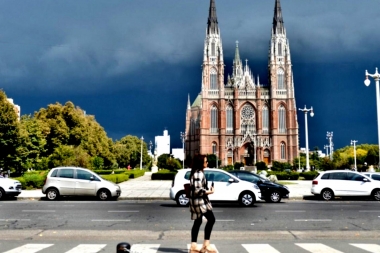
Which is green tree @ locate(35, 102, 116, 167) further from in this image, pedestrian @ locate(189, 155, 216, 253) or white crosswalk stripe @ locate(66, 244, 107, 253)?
pedestrian @ locate(189, 155, 216, 253)

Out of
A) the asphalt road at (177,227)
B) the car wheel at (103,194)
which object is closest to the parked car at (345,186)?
the asphalt road at (177,227)

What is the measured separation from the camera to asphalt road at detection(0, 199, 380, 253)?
879 centimetres

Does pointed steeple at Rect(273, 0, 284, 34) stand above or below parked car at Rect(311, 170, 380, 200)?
above

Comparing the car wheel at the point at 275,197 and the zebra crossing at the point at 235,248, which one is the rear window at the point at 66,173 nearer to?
the car wheel at the point at 275,197

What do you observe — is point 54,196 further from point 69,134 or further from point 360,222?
point 69,134

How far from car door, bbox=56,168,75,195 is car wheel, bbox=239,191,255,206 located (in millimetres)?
8064

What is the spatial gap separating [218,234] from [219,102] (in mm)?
90756

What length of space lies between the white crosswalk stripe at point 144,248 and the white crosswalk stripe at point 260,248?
1737mm

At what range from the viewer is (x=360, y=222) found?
12195 millimetres

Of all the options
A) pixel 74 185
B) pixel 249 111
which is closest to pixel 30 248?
pixel 74 185

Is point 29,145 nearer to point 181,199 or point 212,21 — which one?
point 181,199

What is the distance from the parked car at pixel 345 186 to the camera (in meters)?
20.5

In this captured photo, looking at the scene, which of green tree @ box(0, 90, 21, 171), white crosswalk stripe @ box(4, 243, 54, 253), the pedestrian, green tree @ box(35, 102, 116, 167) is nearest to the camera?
the pedestrian

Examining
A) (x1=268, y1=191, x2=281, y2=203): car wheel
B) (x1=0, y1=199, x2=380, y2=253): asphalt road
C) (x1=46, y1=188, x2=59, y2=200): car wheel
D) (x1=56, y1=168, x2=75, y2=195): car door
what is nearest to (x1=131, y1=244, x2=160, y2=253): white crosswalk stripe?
(x1=0, y1=199, x2=380, y2=253): asphalt road
